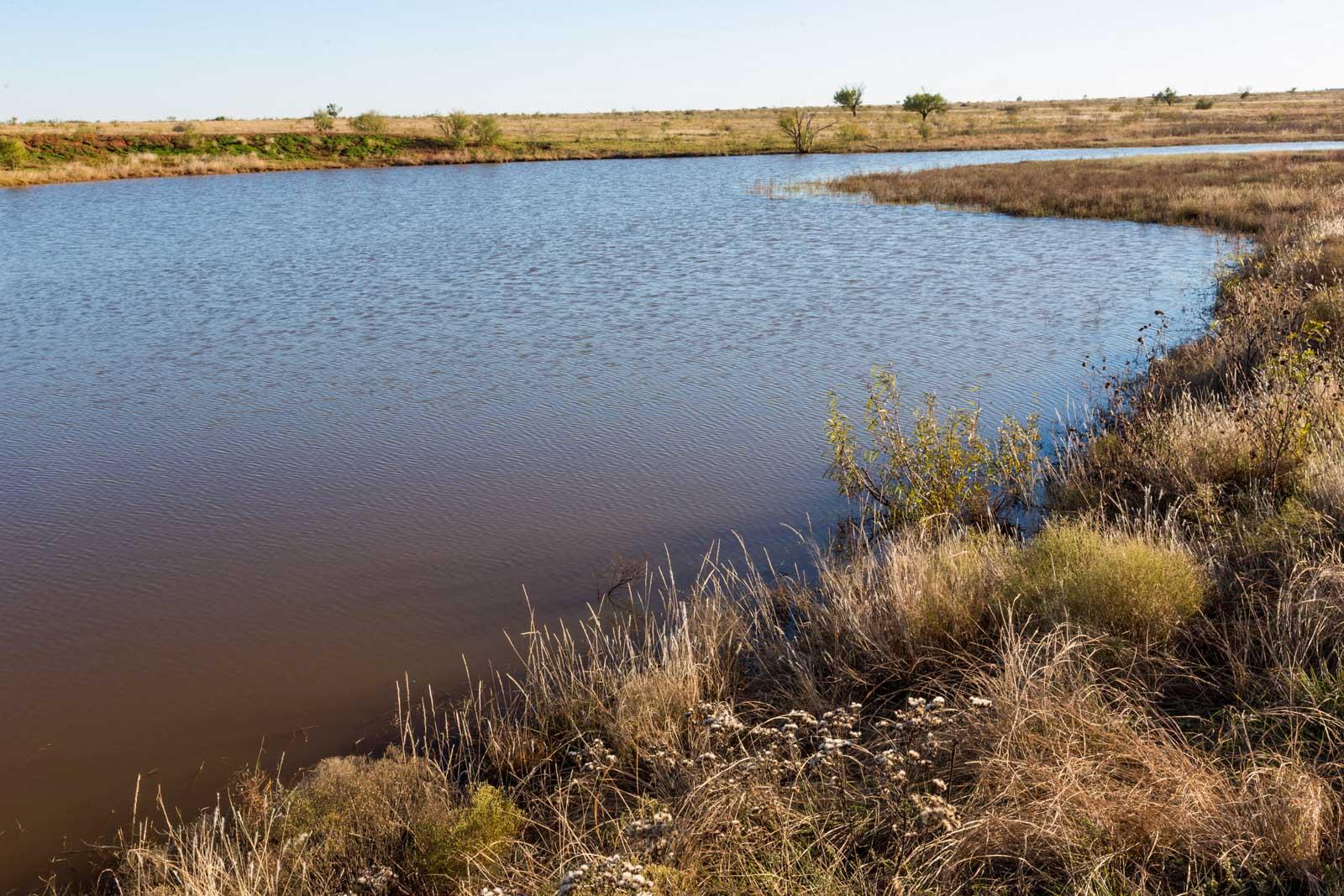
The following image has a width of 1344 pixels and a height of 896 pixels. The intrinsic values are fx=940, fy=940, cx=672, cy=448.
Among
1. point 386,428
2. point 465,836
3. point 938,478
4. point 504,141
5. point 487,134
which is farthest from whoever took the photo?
point 504,141

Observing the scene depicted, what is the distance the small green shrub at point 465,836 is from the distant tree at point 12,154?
55.4m

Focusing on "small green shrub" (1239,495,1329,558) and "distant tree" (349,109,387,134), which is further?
"distant tree" (349,109,387,134)

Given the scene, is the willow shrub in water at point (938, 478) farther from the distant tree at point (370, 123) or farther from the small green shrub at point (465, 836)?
the distant tree at point (370, 123)

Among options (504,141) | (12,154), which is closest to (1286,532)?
(12,154)

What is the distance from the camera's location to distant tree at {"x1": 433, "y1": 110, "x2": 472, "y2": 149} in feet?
199

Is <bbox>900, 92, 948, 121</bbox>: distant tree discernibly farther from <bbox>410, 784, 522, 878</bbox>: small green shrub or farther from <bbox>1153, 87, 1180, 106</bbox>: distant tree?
<bbox>410, 784, 522, 878</bbox>: small green shrub

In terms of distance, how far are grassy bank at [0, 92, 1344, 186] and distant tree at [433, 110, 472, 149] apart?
0.16 m

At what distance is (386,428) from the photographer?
10148 millimetres

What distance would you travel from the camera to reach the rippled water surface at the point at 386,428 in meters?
5.67

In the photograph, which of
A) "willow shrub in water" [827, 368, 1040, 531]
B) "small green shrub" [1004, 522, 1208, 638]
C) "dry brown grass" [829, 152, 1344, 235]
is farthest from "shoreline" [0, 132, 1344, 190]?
"small green shrub" [1004, 522, 1208, 638]

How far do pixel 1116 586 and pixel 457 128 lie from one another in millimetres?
63058

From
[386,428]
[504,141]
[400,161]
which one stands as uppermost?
[504,141]

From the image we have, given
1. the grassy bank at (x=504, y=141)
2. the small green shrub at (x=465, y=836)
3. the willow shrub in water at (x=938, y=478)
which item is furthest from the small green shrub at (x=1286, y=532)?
the grassy bank at (x=504, y=141)

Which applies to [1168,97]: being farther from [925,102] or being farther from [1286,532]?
[1286,532]
